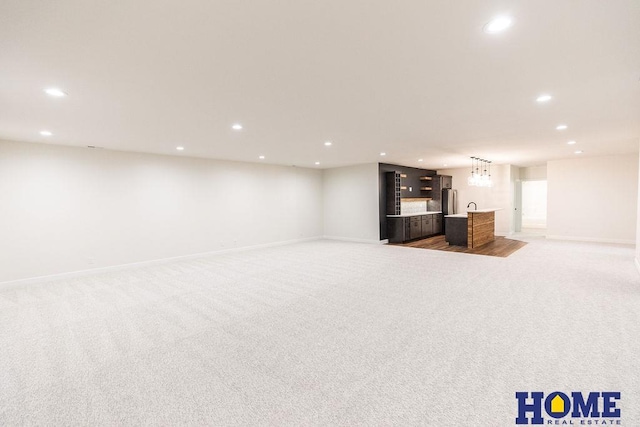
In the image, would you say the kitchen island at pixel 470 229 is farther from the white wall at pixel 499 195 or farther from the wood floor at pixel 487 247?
the white wall at pixel 499 195

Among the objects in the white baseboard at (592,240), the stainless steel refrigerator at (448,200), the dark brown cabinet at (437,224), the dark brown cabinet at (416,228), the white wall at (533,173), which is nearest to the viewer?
the white baseboard at (592,240)

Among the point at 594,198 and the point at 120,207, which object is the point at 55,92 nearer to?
the point at 120,207

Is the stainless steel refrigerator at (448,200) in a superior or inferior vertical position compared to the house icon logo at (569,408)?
superior

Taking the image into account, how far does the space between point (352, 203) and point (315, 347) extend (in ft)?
24.2

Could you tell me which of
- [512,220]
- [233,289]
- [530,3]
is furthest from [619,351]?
[512,220]

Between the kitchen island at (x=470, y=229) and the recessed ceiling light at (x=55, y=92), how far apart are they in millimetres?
8711

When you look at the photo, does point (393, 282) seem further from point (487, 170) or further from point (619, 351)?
point (487, 170)

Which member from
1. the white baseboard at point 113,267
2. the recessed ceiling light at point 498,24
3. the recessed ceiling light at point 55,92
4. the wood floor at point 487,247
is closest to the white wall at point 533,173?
the wood floor at point 487,247

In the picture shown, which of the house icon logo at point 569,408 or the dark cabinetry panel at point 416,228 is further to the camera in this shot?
the dark cabinetry panel at point 416,228

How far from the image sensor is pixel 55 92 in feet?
9.85

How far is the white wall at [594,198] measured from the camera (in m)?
8.18

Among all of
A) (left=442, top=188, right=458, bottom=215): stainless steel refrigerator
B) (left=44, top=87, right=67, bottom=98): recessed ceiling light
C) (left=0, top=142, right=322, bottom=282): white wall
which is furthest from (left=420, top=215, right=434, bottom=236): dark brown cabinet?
(left=44, top=87, right=67, bottom=98): recessed ceiling light

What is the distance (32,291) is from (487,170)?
1294 centimetres

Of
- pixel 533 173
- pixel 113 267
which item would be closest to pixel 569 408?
pixel 113 267
